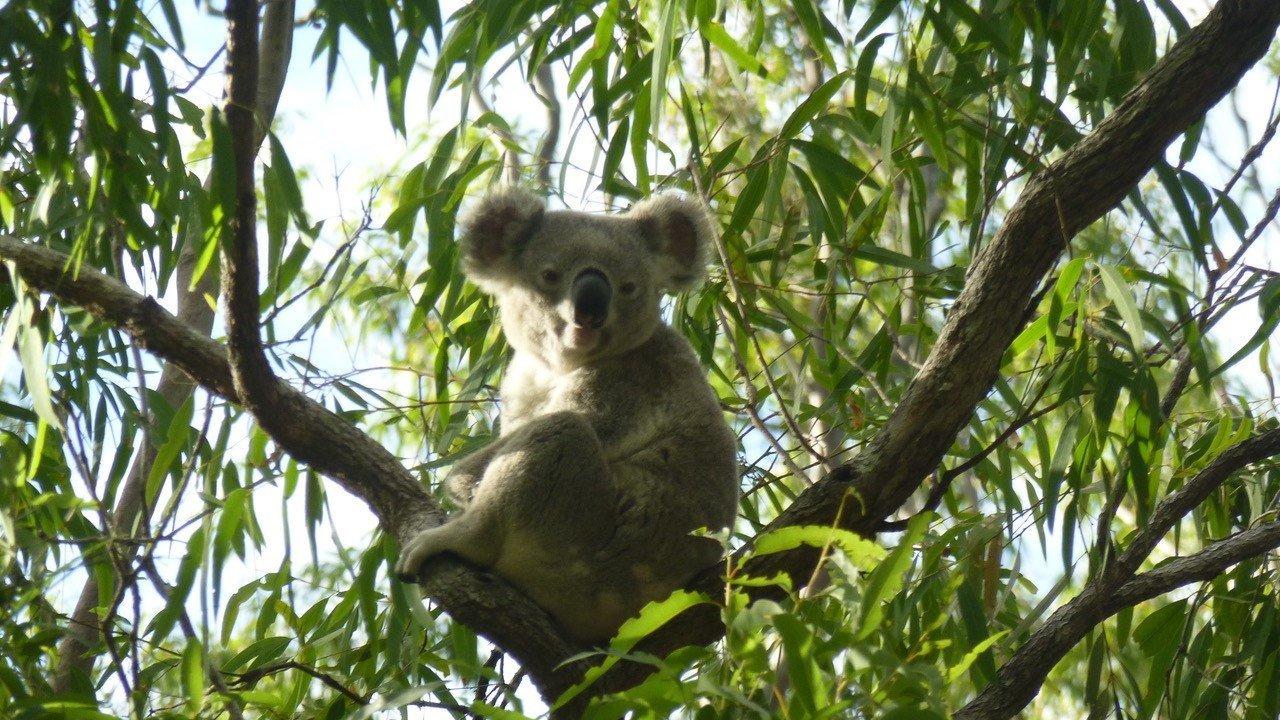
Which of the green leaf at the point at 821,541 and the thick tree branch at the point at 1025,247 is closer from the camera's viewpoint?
the green leaf at the point at 821,541

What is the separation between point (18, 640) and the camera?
2238 millimetres

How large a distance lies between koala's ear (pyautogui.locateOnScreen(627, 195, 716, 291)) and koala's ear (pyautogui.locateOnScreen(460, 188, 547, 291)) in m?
0.36

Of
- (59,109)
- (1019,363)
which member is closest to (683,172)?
(59,109)

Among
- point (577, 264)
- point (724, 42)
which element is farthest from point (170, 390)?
point (724, 42)

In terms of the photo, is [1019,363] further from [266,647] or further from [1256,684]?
[266,647]

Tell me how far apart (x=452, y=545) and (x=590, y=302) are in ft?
2.96

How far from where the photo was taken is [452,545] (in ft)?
8.79

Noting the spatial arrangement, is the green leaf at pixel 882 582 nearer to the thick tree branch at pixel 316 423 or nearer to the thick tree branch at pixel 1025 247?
the thick tree branch at pixel 1025 247

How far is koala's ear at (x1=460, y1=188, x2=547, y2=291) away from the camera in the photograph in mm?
3547

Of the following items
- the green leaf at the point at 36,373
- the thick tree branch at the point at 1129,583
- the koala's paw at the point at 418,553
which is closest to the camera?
the green leaf at the point at 36,373

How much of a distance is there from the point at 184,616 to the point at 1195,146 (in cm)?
260

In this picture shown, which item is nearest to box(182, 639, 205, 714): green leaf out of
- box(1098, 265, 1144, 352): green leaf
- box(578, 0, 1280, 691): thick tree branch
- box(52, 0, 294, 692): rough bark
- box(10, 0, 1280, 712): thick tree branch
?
box(52, 0, 294, 692): rough bark

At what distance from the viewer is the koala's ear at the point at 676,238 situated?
3.56 meters

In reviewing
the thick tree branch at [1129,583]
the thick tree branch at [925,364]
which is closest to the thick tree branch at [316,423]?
the thick tree branch at [925,364]
